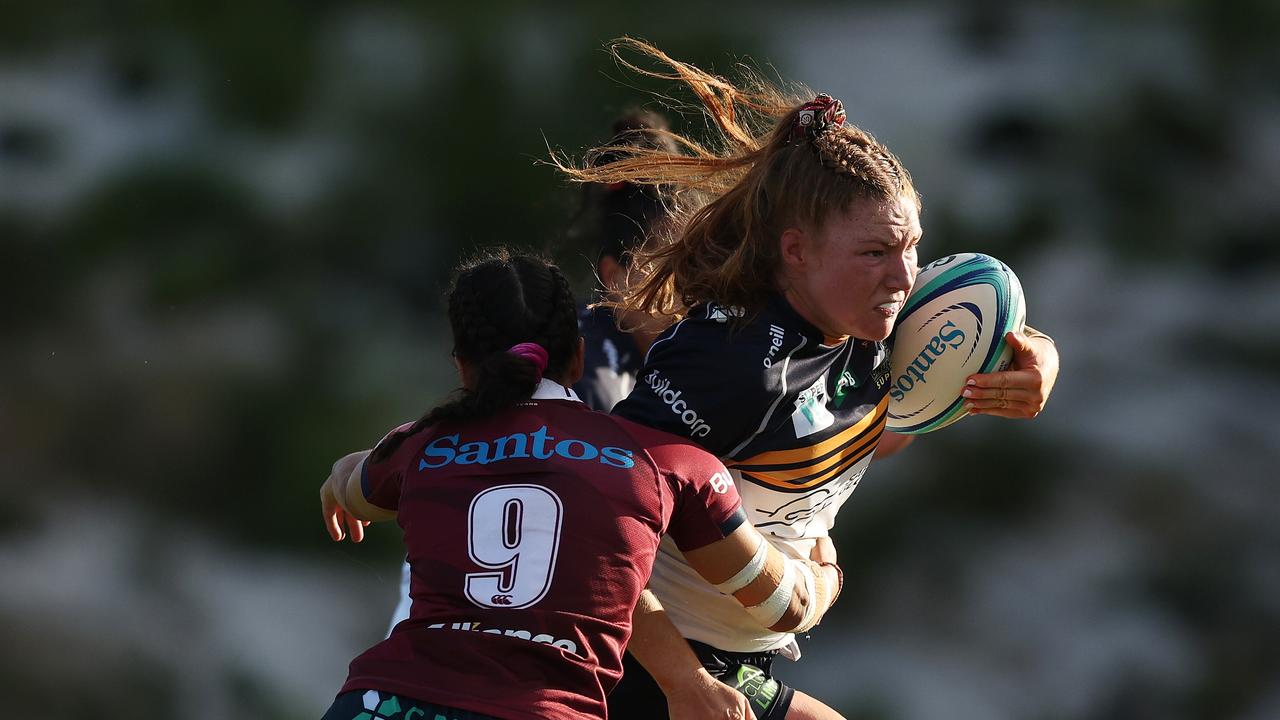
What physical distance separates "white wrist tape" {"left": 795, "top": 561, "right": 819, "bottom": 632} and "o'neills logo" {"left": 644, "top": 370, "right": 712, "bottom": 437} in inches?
10.1

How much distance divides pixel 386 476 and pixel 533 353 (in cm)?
28

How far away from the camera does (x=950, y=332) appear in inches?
80.7

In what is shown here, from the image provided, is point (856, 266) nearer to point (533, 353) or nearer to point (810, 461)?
point (810, 461)

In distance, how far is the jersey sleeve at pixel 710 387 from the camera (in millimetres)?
1825

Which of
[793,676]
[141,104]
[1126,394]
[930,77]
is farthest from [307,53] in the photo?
[1126,394]

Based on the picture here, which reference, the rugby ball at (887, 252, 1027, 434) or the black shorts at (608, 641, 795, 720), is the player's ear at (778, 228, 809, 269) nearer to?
the rugby ball at (887, 252, 1027, 434)

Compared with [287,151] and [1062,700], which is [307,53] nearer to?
[287,151]

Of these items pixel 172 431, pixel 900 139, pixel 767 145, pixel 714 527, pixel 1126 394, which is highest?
pixel 900 139

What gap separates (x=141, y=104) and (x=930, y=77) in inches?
124

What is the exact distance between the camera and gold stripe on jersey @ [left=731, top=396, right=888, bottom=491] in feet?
6.36

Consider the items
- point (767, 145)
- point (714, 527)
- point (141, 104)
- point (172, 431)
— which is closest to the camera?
point (714, 527)

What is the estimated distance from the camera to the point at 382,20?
17.9 ft

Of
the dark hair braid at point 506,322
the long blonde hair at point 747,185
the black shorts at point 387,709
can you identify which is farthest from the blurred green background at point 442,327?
the black shorts at point 387,709

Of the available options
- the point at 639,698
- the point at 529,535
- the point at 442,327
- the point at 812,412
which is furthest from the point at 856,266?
the point at 442,327
